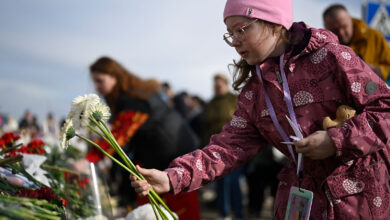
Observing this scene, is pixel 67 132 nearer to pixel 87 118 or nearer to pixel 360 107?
pixel 87 118

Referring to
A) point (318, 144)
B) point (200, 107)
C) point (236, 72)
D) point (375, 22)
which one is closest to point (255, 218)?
point (200, 107)

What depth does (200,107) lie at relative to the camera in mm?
7875

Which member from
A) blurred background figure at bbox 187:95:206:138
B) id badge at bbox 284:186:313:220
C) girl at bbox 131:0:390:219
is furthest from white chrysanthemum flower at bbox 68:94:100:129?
blurred background figure at bbox 187:95:206:138

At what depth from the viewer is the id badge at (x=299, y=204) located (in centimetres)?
142

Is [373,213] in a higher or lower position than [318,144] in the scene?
lower

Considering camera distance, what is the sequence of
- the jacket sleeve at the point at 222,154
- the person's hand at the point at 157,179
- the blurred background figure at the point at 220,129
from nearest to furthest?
the person's hand at the point at 157,179
the jacket sleeve at the point at 222,154
the blurred background figure at the point at 220,129

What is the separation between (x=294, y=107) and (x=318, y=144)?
0.24 m

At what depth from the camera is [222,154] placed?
173cm

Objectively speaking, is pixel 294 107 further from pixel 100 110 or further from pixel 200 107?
pixel 200 107

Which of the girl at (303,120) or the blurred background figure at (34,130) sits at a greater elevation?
the blurred background figure at (34,130)

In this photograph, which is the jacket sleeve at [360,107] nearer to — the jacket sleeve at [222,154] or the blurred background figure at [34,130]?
the jacket sleeve at [222,154]

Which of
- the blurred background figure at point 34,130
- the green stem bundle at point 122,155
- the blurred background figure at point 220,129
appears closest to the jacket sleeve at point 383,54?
the green stem bundle at point 122,155

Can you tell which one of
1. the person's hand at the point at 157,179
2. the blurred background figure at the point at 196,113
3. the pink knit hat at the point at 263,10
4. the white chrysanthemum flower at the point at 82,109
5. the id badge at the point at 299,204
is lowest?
the blurred background figure at the point at 196,113

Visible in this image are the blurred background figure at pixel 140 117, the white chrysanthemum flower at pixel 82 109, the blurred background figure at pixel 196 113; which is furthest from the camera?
the blurred background figure at pixel 196 113
